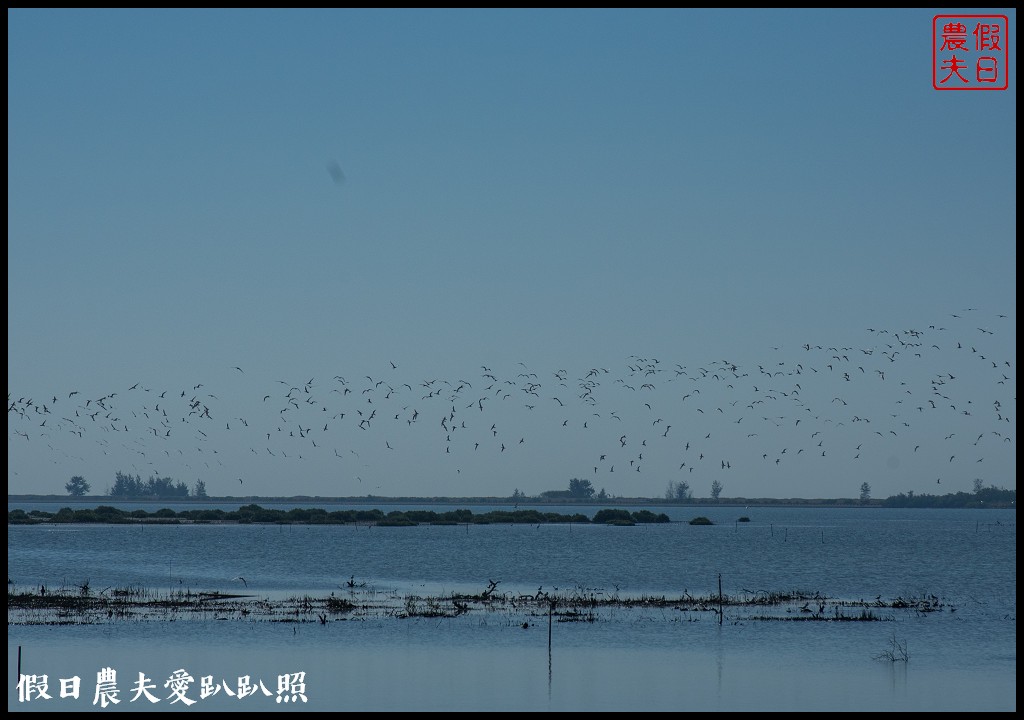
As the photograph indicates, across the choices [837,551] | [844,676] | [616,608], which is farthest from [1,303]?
[837,551]

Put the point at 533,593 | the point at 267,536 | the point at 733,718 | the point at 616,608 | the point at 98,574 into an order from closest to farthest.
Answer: the point at 733,718, the point at 616,608, the point at 533,593, the point at 98,574, the point at 267,536

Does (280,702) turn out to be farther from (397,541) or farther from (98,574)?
(397,541)

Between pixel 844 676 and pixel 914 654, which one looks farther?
pixel 914 654

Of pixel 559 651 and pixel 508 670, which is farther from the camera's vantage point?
pixel 559 651

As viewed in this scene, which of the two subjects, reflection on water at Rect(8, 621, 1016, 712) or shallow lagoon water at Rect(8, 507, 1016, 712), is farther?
shallow lagoon water at Rect(8, 507, 1016, 712)

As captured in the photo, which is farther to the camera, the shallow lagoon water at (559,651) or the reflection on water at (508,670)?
the shallow lagoon water at (559,651)

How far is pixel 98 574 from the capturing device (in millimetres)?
72188

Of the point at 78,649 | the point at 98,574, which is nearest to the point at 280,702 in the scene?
the point at 78,649

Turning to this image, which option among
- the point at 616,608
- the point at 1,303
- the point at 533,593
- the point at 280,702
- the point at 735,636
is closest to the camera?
the point at 1,303

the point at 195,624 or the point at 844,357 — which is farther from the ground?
the point at 844,357

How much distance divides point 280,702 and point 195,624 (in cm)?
1450

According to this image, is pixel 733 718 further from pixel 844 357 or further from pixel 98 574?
pixel 98 574

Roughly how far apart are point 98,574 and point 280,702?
148 feet

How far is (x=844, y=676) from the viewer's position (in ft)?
118
